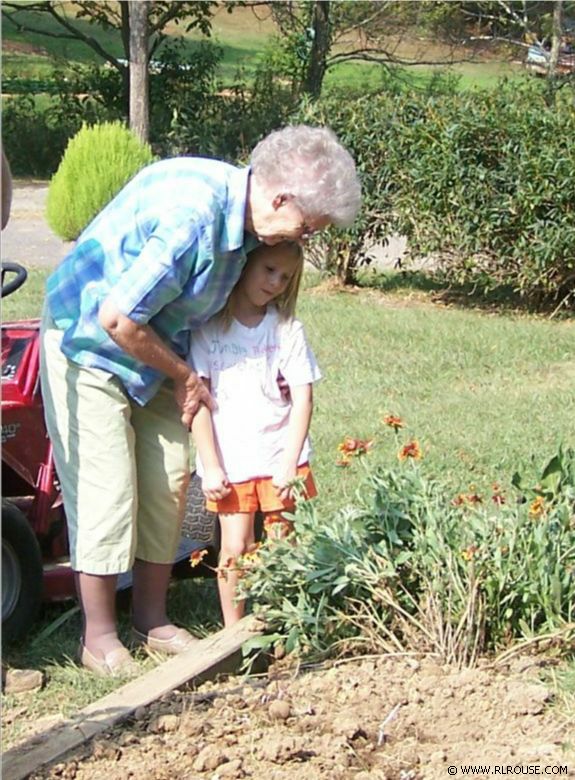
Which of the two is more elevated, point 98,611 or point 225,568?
point 225,568

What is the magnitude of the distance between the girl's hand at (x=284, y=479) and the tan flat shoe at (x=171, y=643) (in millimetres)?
544

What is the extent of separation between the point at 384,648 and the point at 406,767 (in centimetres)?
62

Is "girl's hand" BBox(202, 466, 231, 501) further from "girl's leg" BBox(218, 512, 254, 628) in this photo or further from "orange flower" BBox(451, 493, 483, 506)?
"orange flower" BBox(451, 493, 483, 506)

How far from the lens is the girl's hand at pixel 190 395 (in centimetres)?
385

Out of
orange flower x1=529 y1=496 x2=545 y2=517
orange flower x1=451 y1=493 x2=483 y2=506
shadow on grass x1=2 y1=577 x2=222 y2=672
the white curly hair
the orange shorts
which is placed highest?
the white curly hair

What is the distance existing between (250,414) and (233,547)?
42 cm

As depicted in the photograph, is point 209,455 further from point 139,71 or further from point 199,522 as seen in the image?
point 139,71

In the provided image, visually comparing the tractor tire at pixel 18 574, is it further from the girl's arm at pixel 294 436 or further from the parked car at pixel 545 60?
the parked car at pixel 545 60

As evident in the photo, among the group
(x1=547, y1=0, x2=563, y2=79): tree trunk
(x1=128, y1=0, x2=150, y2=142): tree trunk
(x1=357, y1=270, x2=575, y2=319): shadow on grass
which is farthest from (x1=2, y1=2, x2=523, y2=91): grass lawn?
(x1=357, y1=270, x2=575, y2=319): shadow on grass

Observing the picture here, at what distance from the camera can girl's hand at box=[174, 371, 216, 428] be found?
3846 mm

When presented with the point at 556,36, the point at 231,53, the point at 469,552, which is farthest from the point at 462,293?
the point at 231,53

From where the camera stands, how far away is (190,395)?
389cm

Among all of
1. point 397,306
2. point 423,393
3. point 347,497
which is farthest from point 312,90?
point 347,497

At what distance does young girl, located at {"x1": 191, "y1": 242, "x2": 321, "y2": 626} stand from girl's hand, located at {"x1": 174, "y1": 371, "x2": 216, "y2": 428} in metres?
0.03
